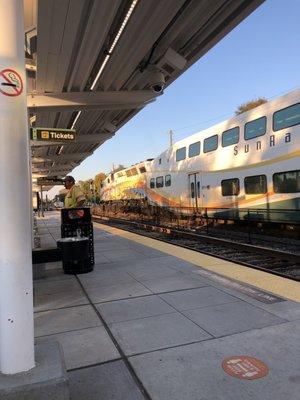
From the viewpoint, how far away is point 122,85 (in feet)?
38.4

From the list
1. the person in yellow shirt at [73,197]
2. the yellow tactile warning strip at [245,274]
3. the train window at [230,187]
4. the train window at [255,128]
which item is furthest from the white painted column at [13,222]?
the train window at [230,187]

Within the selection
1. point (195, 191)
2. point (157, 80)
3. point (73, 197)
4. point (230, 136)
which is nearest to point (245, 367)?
point (73, 197)

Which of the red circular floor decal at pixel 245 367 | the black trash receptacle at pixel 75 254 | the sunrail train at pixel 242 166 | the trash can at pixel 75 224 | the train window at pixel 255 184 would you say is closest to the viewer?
the red circular floor decal at pixel 245 367

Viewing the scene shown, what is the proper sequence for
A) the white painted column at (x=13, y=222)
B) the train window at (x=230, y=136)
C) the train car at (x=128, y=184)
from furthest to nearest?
the train car at (x=128, y=184) → the train window at (x=230, y=136) → the white painted column at (x=13, y=222)

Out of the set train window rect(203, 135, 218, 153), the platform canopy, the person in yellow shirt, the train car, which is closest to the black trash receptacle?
the person in yellow shirt

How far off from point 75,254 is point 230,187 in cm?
964

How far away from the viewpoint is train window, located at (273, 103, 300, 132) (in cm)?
1250

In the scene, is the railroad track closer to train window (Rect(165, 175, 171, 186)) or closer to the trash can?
the trash can

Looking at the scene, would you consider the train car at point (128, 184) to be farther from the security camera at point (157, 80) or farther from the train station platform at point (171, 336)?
the train station platform at point (171, 336)

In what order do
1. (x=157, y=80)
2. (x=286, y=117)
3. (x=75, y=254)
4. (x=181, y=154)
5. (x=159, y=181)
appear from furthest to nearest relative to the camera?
(x=159, y=181) → (x=181, y=154) → (x=286, y=117) → (x=157, y=80) → (x=75, y=254)

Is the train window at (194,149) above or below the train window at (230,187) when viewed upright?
above

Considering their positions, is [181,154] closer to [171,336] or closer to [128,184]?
[128,184]

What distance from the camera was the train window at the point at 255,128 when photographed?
14.2m

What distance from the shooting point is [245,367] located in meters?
3.65
